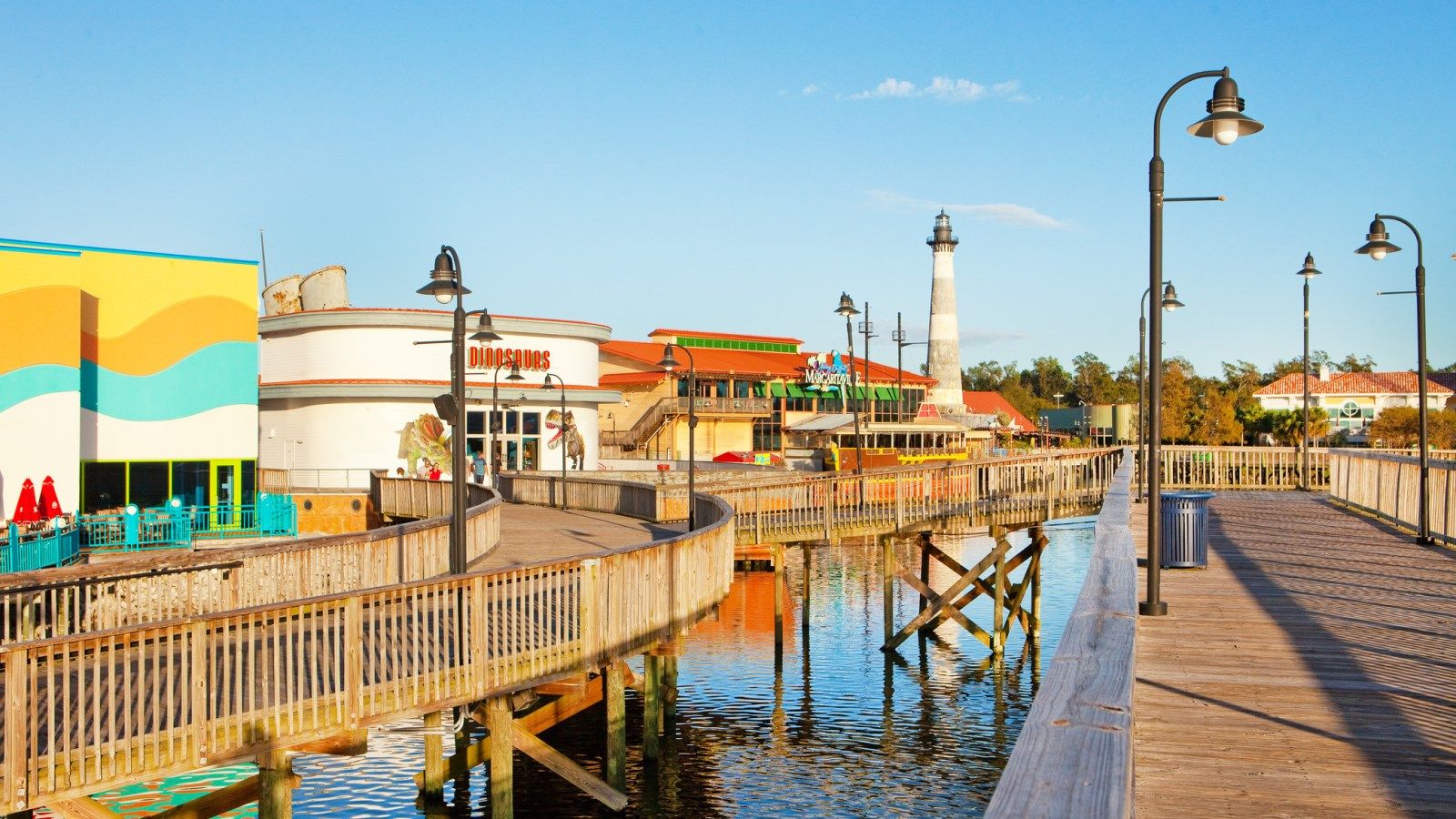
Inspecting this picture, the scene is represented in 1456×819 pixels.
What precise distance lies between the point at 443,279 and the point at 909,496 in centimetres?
1697

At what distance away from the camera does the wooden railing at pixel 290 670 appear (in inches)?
355

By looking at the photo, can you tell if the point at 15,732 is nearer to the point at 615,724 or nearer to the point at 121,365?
the point at 615,724

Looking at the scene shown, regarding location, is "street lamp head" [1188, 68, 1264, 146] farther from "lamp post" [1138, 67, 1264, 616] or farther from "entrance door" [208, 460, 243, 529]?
"entrance door" [208, 460, 243, 529]

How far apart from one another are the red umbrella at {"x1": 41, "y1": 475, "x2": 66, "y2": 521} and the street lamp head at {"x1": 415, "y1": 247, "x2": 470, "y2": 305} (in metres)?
16.1

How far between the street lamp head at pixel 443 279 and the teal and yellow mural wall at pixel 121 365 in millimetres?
17661

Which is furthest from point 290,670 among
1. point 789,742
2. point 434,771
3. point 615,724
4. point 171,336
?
point 171,336

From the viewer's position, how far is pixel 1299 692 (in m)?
8.35

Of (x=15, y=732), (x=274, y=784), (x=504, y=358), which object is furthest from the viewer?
(x=504, y=358)

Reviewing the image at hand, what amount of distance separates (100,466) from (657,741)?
2112 centimetres

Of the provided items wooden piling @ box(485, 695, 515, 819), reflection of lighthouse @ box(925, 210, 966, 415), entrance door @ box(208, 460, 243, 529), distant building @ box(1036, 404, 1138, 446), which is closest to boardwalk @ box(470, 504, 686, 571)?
wooden piling @ box(485, 695, 515, 819)

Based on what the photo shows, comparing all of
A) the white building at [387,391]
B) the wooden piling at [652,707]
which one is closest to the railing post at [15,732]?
the wooden piling at [652,707]

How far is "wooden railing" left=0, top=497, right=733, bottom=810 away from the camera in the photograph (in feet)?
29.6

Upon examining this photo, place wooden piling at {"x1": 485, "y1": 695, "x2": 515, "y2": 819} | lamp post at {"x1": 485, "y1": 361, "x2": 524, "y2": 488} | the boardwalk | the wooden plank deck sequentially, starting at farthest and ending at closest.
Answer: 1. lamp post at {"x1": 485, "y1": 361, "x2": 524, "y2": 488}
2. the boardwalk
3. wooden piling at {"x1": 485, "y1": 695, "x2": 515, "y2": 819}
4. the wooden plank deck

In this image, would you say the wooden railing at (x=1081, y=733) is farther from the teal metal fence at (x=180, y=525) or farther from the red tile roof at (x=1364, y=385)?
the red tile roof at (x=1364, y=385)
